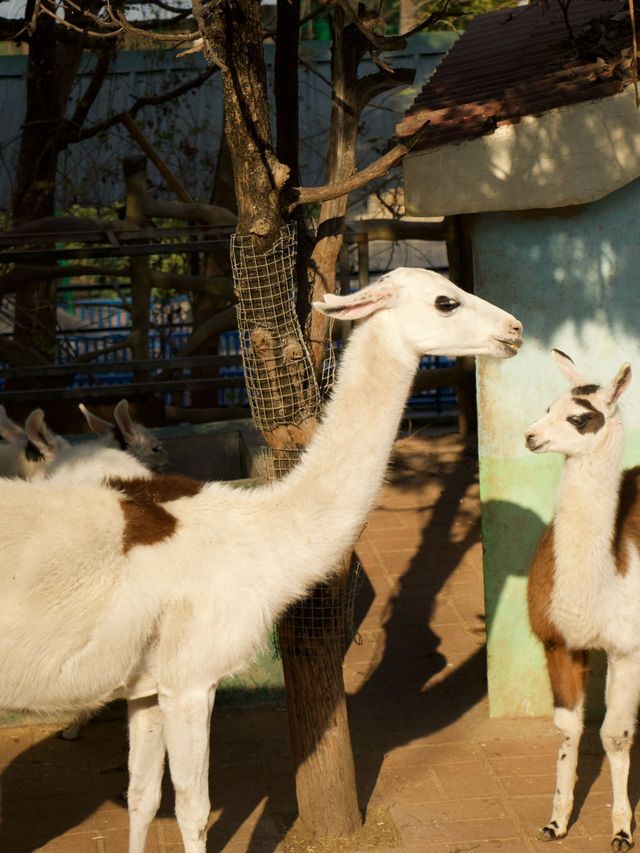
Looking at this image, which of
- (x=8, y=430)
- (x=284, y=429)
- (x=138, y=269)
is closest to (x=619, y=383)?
(x=284, y=429)

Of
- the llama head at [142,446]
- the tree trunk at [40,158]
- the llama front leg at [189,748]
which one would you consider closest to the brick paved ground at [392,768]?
the llama front leg at [189,748]

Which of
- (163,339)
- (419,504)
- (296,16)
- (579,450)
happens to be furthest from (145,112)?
(579,450)

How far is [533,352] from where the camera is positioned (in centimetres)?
580

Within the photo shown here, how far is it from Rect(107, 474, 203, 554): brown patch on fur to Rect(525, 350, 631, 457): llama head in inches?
58.5

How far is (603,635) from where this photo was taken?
4.99 m

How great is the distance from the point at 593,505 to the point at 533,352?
1154 millimetres

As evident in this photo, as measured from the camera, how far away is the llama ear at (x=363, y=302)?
13.3ft

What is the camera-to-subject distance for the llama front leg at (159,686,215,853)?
413 centimetres

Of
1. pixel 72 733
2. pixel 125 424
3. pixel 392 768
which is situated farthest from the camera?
pixel 125 424

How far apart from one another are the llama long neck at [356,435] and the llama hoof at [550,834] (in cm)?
172

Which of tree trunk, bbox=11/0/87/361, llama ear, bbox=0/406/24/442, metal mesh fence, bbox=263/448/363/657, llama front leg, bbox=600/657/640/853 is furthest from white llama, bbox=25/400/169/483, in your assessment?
tree trunk, bbox=11/0/87/361

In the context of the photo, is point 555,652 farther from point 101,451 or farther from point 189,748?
point 101,451

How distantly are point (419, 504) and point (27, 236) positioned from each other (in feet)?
12.1

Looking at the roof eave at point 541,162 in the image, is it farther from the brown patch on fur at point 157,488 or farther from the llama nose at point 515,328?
the brown patch on fur at point 157,488
